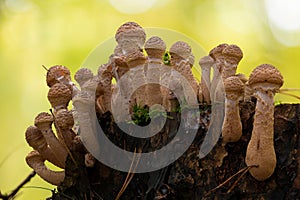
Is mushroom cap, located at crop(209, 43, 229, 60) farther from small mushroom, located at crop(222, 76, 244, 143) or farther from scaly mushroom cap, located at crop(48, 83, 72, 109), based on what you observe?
scaly mushroom cap, located at crop(48, 83, 72, 109)

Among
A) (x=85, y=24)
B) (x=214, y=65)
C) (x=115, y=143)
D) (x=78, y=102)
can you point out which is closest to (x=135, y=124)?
(x=115, y=143)

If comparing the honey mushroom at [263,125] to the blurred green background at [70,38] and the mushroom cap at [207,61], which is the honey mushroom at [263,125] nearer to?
the mushroom cap at [207,61]

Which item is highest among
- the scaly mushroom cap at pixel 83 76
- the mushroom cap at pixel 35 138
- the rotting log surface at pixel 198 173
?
the scaly mushroom cap at pixel 83 76

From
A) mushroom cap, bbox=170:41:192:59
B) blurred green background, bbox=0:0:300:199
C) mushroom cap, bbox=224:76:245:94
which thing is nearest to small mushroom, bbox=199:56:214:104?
mushroom cap, bbox=170:41:192:59

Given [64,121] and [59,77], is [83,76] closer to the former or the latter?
[59,77]

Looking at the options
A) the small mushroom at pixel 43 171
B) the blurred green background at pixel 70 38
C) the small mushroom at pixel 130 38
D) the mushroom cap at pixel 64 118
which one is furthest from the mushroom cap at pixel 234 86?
the blurred green background at pixel 70 38

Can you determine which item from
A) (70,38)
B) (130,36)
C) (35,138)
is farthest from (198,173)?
(70,38)

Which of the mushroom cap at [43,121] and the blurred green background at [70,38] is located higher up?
the blurred green background at [70,38]
